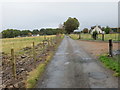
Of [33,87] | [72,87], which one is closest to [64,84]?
[72,87]

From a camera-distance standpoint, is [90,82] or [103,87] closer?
[103,87]

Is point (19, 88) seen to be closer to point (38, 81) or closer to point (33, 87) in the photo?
point (33, 87)

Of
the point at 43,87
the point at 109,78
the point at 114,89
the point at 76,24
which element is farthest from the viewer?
the point at 76,24

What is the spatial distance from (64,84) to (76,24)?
7959 cm

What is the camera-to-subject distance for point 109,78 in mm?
5531

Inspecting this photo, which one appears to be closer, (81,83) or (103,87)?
(103,87)

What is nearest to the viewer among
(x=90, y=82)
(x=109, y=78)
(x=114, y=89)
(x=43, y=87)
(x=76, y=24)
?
(x=114, y=89)

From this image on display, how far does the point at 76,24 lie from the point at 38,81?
260 feet

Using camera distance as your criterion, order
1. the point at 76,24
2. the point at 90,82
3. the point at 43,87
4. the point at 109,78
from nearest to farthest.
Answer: the point at 43,87 < the point at 90,82 < the point at 109,78 < the point at 76,24

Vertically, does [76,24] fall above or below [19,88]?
above

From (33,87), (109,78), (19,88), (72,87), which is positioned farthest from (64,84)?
(109,78)

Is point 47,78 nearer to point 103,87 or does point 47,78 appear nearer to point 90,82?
point 90,82

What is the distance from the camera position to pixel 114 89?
4.42m

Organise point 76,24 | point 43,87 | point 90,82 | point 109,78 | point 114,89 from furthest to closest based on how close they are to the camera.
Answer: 1. point 76,24
2. point 109,78
3. point 90,82
4. point 43,87
5. point 114,89
